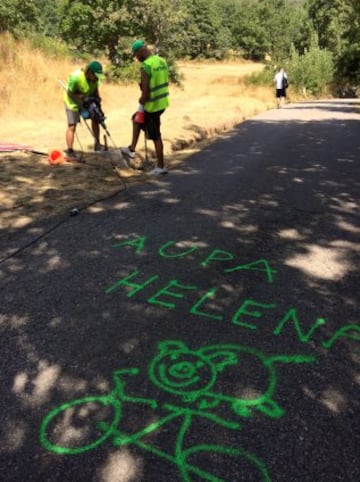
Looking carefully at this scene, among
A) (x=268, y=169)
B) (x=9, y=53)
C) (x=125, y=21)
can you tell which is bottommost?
(x=268, y=169)

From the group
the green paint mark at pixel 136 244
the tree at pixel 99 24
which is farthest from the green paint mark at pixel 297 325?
the tree at pixel 99 24

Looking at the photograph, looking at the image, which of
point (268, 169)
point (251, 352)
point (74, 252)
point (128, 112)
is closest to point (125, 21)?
point (128, 112)

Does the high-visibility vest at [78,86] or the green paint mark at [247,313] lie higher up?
the high-visibility vest at [78,86]

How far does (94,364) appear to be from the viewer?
102 inches

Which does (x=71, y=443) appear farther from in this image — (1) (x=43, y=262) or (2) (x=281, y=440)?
(1) (x=43, y=262)

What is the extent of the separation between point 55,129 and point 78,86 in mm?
4702

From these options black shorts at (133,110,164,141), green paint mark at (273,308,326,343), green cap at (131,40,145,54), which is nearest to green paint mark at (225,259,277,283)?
green paint mark at (273,308,326,343)

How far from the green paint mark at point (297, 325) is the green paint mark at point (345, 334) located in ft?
0.39

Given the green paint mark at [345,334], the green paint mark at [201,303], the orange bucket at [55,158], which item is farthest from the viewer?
the orange bucket at [55,158]

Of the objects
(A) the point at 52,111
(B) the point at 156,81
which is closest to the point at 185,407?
(B) the point at 156,81

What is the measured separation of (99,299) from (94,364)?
0.78 meters

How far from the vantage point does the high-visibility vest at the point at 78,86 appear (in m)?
7.48

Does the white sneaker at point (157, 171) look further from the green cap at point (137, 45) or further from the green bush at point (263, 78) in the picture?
the green bush at point (263, 78)

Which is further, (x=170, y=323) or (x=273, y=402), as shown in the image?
(x=170, y=323)
